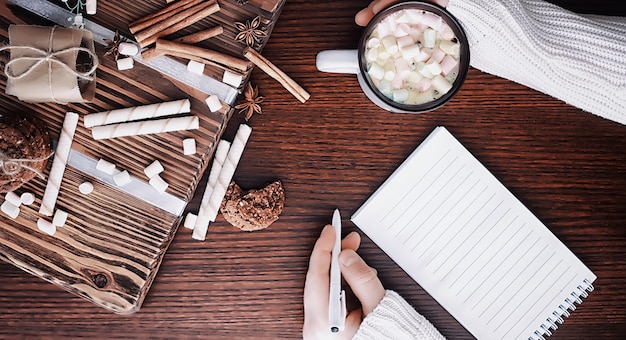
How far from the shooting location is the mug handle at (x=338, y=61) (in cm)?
97

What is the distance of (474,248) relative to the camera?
3.59 ft

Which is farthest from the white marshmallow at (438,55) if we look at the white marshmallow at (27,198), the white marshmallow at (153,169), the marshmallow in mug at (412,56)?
the white marshmallow at (27,198)

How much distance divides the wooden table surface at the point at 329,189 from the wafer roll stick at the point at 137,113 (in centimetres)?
12

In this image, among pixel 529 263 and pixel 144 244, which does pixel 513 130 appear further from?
pixel 144 244

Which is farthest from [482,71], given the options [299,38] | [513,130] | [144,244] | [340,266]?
[144,244]

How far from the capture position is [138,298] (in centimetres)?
104

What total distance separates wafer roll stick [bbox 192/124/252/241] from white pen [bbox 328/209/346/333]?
0.22 m

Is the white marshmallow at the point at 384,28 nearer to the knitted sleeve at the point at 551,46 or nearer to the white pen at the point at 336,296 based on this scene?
the knitted sleeve at the point at 551,46

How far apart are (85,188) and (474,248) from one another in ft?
2.37

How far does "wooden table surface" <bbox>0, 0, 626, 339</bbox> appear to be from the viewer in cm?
108

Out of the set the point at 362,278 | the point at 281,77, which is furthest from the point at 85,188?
the point at 362,278

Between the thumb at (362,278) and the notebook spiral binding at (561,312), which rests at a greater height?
the thumb at (362,278)

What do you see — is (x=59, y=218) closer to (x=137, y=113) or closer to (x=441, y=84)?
(x=137, y=113)

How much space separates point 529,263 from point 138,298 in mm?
731
